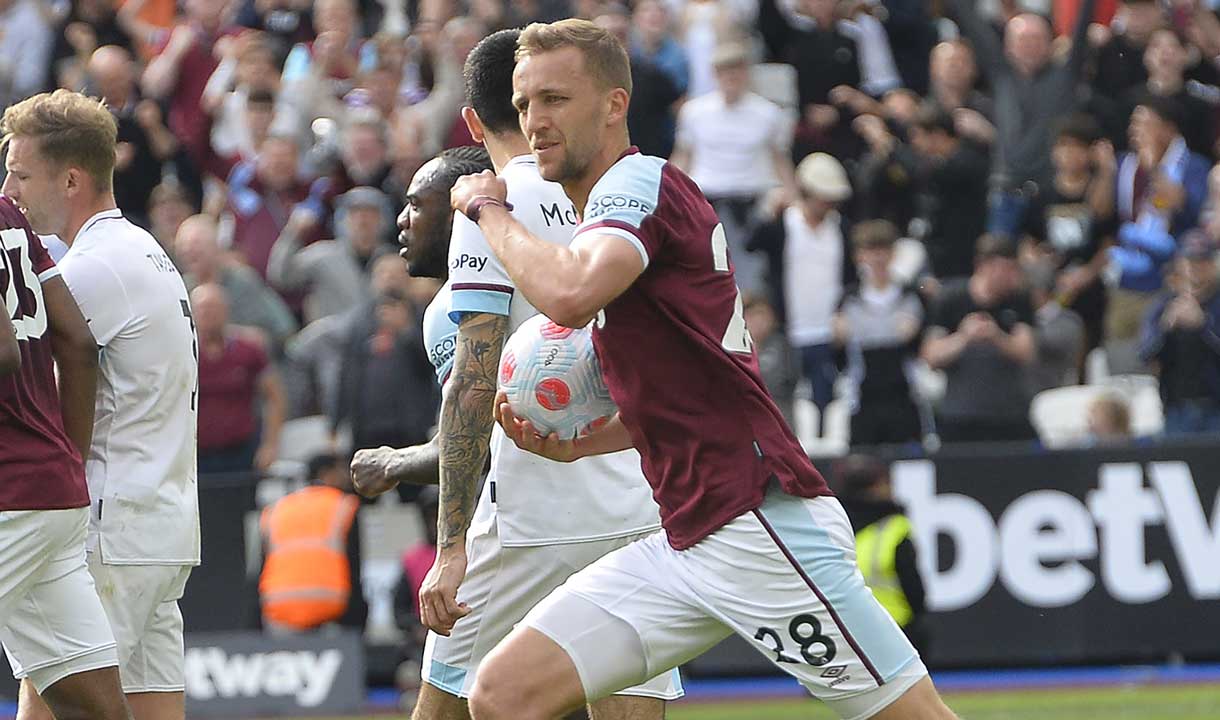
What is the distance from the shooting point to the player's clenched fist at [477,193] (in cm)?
600

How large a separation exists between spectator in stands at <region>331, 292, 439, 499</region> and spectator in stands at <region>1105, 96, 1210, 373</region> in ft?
16.9

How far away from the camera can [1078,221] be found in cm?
1641

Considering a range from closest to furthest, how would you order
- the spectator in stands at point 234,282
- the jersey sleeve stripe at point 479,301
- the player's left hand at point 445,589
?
1. the player's left hand at point 445,589
2. the jersey sleeve stripe at point 479,301
3. the spectator in stands at point 234,282

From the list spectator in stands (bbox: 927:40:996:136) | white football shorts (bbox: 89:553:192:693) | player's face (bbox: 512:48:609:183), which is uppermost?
player's face (bbox: 512:48:609:183)

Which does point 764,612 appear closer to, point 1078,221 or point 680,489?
point 680,489

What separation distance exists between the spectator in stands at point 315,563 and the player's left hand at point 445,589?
7.43 metres

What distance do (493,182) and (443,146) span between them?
36.8 ft

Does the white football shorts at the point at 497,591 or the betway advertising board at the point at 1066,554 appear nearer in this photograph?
the white football shorts at the point at 497,591

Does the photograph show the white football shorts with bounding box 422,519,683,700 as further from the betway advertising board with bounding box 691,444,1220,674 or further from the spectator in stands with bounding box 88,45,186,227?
the spectator in stands with bounding box 88,45,186,227

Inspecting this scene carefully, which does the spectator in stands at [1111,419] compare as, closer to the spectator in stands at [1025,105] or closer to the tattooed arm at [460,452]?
the spectator in stands at [1025,105]

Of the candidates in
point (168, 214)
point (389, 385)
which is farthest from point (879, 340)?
point (168, 214)

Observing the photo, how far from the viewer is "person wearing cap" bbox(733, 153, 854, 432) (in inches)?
633

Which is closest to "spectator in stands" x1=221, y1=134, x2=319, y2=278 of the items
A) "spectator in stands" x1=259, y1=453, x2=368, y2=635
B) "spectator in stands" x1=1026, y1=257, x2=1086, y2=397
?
"spectator in stands" x1=259, y1=453, x2=368, y2=635

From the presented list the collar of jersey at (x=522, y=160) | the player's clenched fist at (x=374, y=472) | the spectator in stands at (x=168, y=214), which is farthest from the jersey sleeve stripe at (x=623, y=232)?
the spectator in stands at (x=168, y=214)
